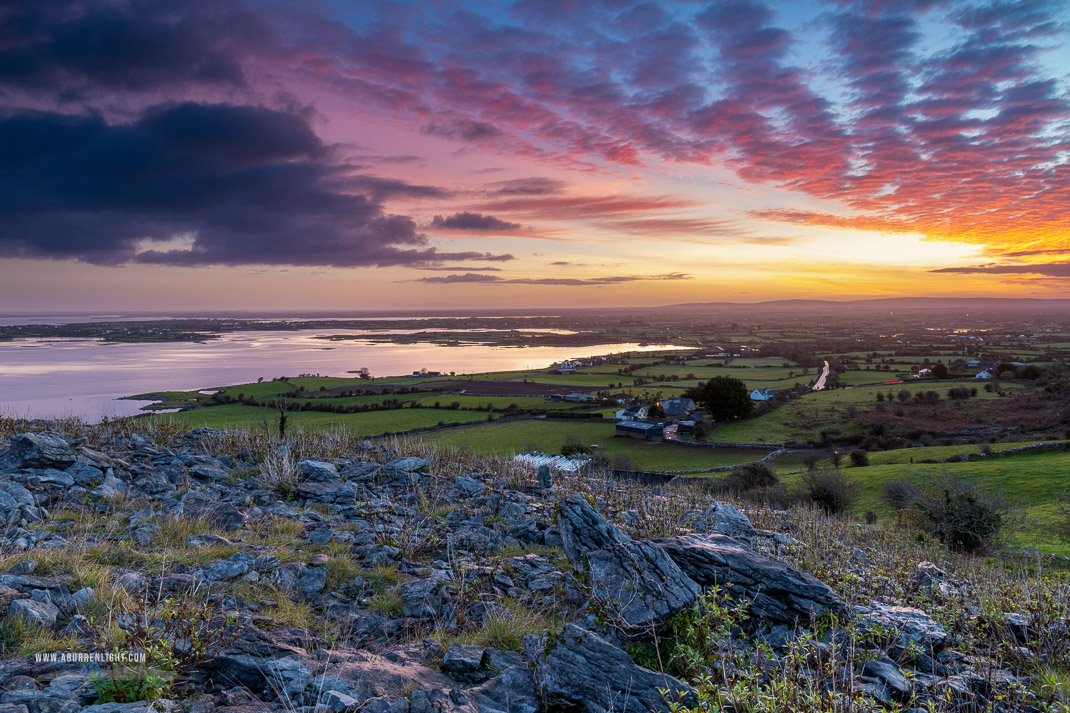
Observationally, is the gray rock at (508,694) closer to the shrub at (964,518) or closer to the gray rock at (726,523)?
the gray rock at (726,523)

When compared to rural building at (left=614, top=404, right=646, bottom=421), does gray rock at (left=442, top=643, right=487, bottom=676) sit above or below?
above

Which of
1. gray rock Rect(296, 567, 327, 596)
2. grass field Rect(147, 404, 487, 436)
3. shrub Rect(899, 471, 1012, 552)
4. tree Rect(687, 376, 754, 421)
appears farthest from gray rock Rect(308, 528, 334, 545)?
tree Rect(687, 376, 754, 421)

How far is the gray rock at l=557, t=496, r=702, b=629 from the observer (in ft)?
16.7

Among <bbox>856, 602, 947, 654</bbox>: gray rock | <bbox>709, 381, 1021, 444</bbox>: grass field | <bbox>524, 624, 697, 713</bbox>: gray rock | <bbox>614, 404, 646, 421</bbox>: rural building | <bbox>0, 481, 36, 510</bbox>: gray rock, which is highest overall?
<bbox>0, 481, 36, 510</bbox>: gray rock

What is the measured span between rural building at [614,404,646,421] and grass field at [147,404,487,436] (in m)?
15.3

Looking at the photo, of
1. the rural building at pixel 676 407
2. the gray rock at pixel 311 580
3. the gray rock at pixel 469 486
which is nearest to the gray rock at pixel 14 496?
the gray rock at pixel 311 580

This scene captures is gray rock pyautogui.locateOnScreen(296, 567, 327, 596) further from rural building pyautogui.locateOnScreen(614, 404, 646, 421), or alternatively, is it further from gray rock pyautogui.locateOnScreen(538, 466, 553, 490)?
rural building pyautogui.locateOnScreen(614, 404, 646, 421)

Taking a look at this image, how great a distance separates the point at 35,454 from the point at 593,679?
12.1 meters

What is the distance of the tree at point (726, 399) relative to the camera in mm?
59312

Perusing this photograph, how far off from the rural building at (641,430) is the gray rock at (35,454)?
46720 millimetres

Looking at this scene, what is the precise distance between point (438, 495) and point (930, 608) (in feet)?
29.0

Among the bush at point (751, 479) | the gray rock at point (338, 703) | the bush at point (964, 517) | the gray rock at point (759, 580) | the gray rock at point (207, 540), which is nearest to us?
the gray rock at point (338, 703)

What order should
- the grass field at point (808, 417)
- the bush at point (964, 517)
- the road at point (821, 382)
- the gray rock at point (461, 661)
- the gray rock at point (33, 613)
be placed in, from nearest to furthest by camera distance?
the gray rock at point (33, 613) < the gray rock at point (461, 661) < the bush at point (964, 517) < the grass field at point (808, 417) < the road at point (821, 382)

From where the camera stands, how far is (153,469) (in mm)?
11453
